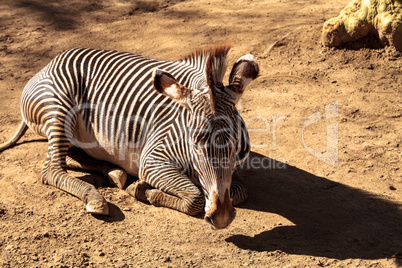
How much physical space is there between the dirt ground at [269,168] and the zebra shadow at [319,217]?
0.04 ft

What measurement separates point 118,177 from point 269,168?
5.79 feet

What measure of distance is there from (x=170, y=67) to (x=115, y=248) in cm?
217

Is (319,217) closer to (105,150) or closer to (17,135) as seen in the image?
(105,150)

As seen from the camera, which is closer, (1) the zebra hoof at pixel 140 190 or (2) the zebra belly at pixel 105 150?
(1) the zebra hoof at pixel 140 190

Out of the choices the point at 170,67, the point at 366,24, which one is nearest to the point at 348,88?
the point at 366,24

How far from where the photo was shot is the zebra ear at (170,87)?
4355mm

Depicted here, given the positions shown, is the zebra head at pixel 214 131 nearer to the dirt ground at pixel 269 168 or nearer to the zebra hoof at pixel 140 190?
the dirt ground at pixel 269 168

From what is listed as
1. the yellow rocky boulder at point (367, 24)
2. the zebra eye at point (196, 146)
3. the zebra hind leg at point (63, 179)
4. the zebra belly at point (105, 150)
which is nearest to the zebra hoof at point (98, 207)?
the zebra hind leg at point (63, 179)

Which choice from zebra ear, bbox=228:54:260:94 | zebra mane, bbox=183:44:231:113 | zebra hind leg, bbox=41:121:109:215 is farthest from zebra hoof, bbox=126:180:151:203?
zebra ear, bbox=228:54:260:94

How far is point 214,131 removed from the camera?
405 centimetres

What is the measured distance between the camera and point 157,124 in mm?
5215

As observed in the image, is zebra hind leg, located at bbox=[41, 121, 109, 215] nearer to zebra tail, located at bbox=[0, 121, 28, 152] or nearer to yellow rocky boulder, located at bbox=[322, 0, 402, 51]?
zebra tail, located at bbox=[0, 121, 28, 152]

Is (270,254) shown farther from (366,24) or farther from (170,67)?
(366,24)

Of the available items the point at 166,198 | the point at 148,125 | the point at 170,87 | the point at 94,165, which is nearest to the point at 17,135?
the point at 94,165
